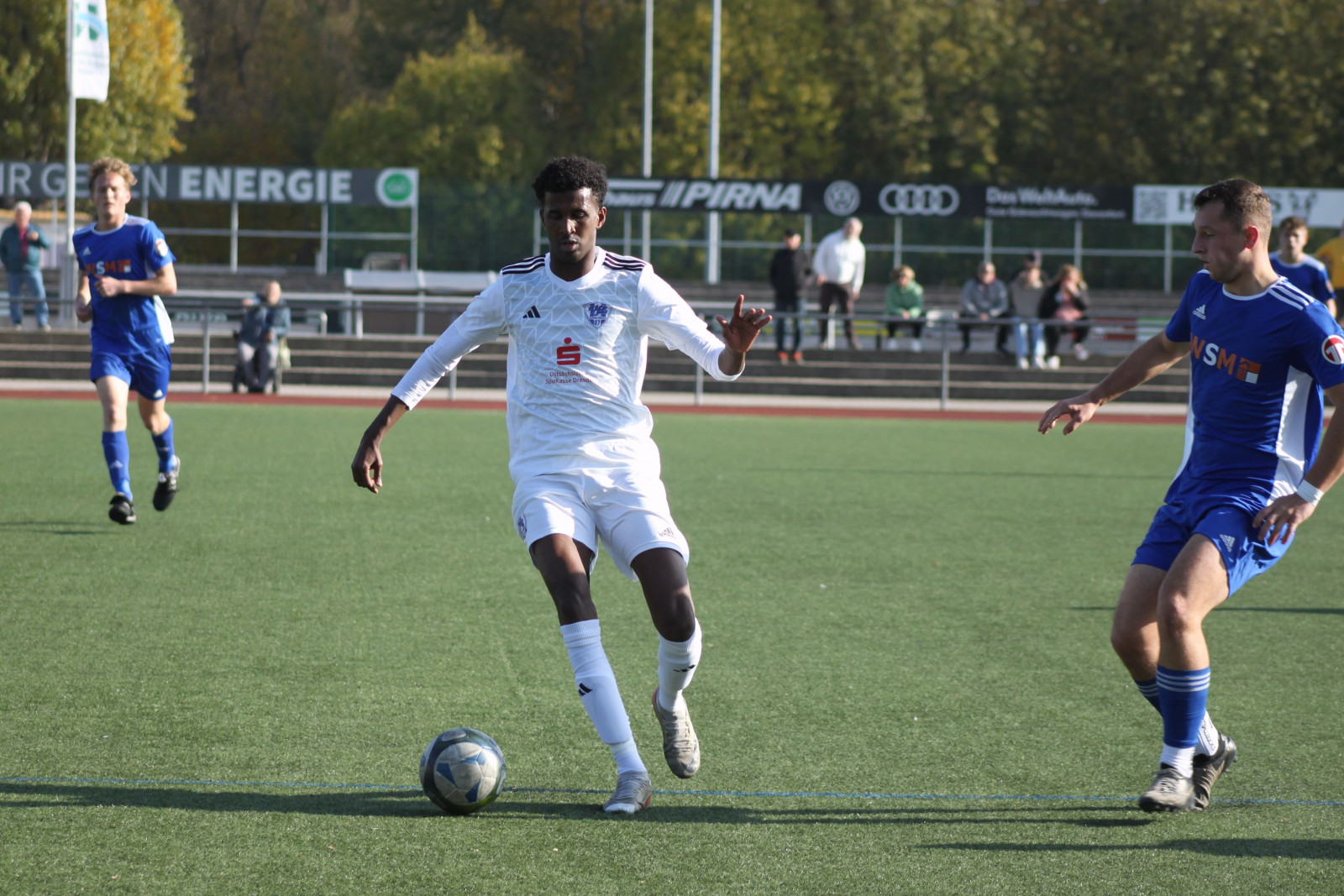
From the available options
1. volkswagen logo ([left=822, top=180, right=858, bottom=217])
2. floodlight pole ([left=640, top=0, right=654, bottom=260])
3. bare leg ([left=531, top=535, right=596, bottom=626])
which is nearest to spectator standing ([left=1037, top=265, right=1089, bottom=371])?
volkswagen logo ([left=822, top=180, right=858, bottom=217])

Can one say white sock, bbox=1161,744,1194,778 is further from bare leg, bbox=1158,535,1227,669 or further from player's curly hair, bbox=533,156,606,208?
player's curly hair, bbox=533,156,606,208

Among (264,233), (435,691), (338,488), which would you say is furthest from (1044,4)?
(435,691)

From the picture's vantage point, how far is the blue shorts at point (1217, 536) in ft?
14.7

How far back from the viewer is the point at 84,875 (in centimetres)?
379

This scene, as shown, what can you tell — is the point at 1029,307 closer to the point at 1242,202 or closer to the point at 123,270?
the point at 123,270

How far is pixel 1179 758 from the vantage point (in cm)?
454

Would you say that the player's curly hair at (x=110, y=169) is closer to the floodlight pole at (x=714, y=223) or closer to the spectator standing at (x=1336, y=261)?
the spectator standing at (x=1336, y=261)

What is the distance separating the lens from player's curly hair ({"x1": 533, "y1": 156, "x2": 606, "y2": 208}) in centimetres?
449

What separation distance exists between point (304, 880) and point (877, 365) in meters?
20.1

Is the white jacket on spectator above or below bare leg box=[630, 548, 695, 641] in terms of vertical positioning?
above

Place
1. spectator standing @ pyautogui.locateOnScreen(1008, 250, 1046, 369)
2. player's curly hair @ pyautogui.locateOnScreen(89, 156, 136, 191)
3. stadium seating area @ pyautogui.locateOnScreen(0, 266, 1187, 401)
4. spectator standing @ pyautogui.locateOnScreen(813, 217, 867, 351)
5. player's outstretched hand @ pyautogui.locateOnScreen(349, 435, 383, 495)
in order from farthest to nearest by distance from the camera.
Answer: spectator standing @ pyautogui.locateOnScreen(1008, 250, 1046, 369), spectator standing @ pyautogui.locateOnScreen(813, 217, 867, 351), stadium seating area @ pyautogui.locateOnScreen(0, 266, 1187, 401), player's curly hair @ pyautogui.locateOnScreen(89, 156, 136, 191), player's outstretched hand @ pyautogui.locateOnScreen(349, 435, 383, 495)

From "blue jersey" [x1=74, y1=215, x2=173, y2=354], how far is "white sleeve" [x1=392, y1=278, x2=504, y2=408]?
483 centimetres

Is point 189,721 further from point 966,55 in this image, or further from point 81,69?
point 966,55

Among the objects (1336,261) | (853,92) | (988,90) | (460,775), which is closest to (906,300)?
(1336,261)
